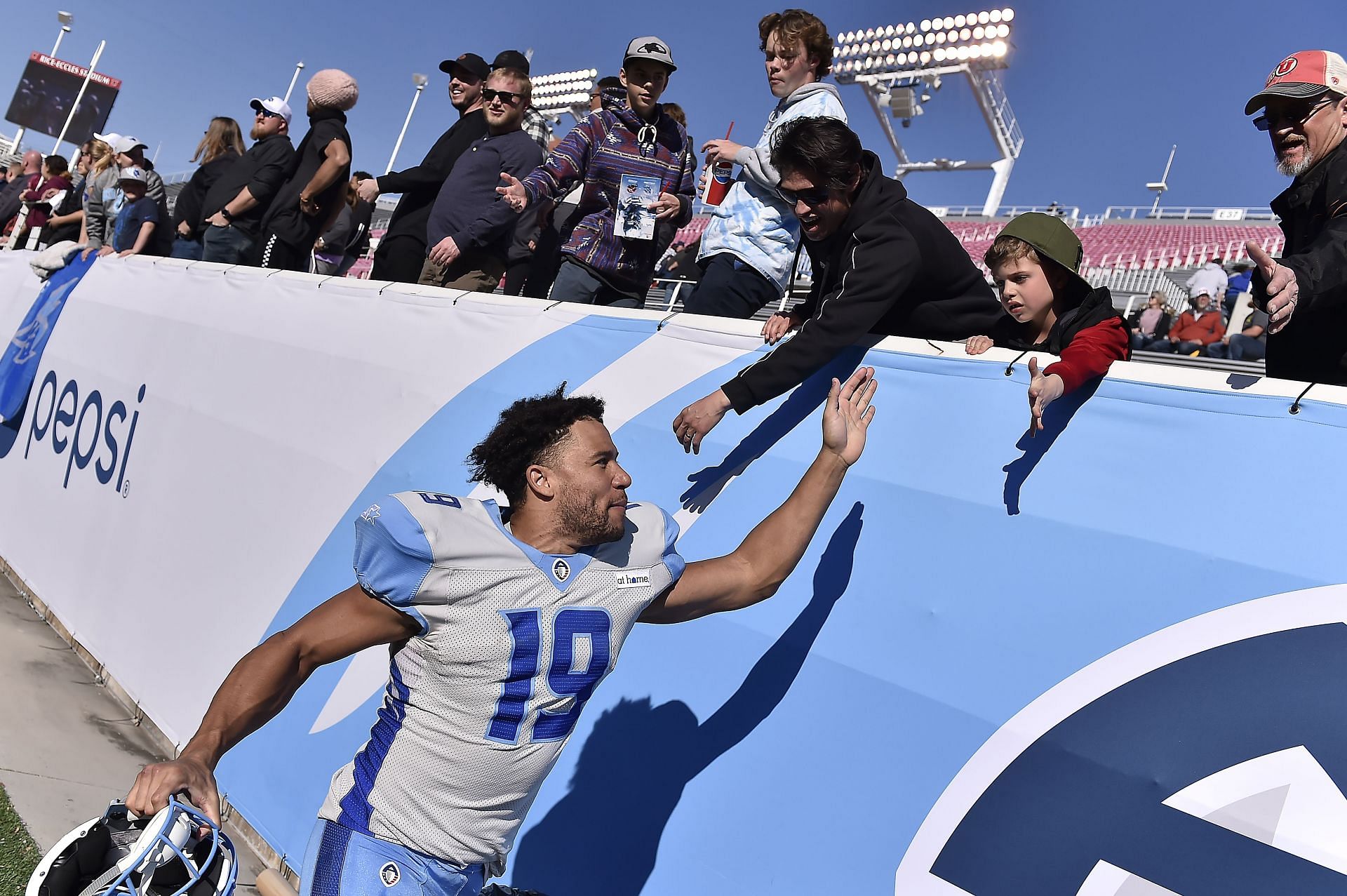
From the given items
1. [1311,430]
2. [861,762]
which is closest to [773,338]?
[861,762]

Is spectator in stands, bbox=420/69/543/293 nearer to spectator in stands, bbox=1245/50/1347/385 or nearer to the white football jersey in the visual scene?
the white football jersey

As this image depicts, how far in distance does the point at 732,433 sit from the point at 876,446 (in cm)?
56

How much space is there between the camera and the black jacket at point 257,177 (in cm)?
642

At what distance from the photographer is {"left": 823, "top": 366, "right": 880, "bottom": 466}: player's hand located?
254cm

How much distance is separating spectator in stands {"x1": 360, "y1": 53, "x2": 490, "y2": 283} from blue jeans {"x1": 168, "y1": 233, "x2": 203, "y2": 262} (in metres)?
2.69

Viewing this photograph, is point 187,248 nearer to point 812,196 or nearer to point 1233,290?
point 812,196

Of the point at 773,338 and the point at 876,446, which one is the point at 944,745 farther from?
the point at 773,338

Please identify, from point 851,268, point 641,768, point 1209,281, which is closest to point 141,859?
point 641,768

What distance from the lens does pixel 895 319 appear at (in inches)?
122

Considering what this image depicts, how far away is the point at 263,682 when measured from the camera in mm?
1994

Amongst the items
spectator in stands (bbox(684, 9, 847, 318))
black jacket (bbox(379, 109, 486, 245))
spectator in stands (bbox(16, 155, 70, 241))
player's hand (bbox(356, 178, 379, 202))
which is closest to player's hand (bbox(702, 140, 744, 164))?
spectator in stands (bbox(684, 9, 847, 318))

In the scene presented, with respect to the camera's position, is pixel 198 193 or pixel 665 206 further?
pixel 198 193

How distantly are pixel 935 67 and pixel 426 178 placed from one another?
111 ft

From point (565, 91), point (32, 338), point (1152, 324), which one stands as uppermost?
point (565, 91)
